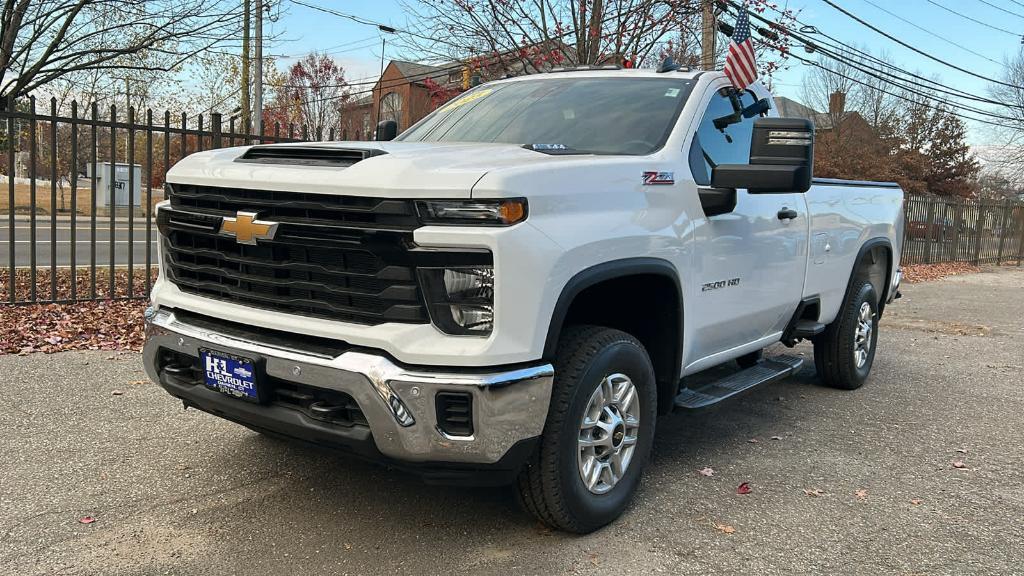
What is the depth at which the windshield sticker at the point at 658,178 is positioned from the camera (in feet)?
11.5

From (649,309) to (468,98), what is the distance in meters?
1.92

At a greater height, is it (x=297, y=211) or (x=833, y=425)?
(x=297, y=211)

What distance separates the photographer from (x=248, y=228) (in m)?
3.12

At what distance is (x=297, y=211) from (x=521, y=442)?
1.19 meters

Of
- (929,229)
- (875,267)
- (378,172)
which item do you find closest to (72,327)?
(378,172)

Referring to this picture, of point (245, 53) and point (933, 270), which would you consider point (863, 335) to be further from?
point (933, 270)

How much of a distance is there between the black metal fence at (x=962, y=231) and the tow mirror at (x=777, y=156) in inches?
686

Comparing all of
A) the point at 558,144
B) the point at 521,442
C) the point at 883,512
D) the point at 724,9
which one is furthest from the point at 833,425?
the point at 724,9

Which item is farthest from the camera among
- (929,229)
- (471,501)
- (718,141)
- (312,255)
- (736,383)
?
(929,229)

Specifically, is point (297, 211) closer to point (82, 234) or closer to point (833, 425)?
point (833, 425)

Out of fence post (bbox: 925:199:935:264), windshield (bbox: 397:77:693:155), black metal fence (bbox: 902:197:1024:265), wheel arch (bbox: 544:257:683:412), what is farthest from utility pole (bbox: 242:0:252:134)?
fence post (bbox: 925:199:935:264)

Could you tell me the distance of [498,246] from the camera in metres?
2.75

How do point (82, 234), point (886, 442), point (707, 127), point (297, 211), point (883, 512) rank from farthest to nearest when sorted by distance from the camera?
point (82, 234)
point (886, 442)
point (707, 127)
point (883, 512)
point (297, 211)

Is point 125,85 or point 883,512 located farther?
point 125,85
